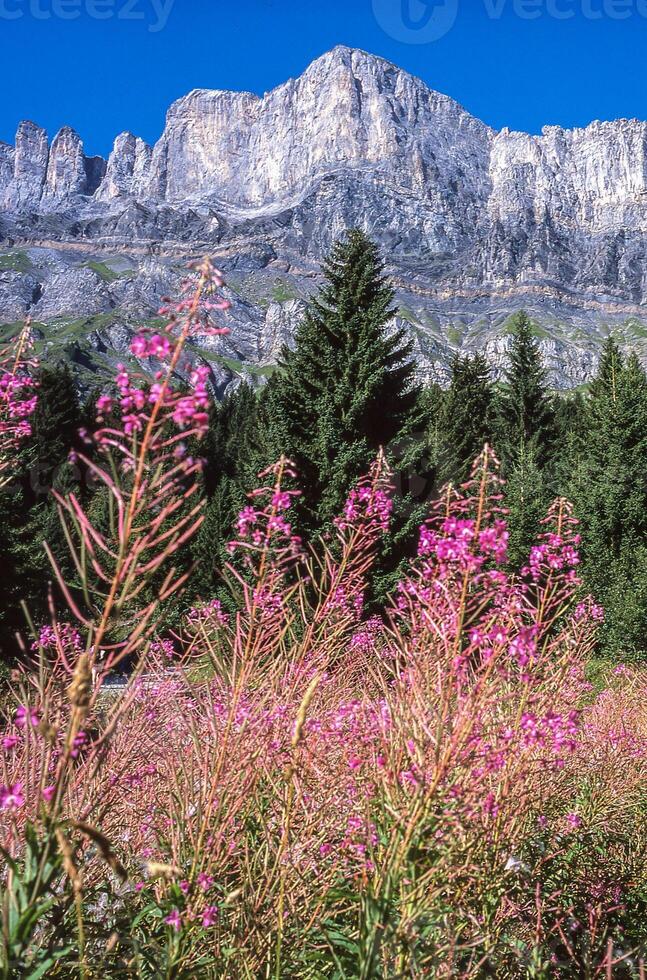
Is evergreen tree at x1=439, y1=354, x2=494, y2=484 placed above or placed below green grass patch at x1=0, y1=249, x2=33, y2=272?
below

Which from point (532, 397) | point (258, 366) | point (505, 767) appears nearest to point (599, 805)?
point (505, 767)

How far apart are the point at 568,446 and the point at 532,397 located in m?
3.80

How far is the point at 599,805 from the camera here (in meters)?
4.42

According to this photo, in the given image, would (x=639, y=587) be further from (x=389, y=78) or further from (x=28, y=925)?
(x=389, y=78)

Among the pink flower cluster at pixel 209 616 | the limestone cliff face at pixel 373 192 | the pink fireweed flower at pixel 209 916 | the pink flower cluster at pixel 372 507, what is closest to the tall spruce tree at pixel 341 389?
the pink flower cluster at pixel 209 616

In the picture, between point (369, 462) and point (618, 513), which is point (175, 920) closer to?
point (369, 462)

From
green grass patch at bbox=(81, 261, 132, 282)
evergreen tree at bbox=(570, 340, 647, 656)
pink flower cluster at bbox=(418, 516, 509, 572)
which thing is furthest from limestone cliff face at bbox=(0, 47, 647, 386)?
pink flower cluster at bbox=(418, 516, 509, 572)

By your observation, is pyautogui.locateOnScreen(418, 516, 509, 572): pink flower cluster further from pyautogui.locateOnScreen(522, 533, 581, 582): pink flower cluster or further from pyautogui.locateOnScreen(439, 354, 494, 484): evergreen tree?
pyautogui.locateOnScreen(439, 354, 494, 484): evergreen tree

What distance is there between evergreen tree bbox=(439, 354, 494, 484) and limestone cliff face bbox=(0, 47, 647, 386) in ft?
364

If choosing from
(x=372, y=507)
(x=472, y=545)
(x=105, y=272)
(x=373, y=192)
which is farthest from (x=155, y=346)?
(x=373, y=192)

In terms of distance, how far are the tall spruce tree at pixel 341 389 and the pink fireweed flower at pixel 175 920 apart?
9586 mm

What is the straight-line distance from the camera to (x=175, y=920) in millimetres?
1682

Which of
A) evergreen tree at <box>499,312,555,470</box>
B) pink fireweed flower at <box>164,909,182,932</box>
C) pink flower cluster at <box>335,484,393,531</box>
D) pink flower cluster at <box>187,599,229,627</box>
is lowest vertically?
pink fireweed flower at <box>164,909,182,932</box>

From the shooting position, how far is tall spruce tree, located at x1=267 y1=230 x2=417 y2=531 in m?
11.9
